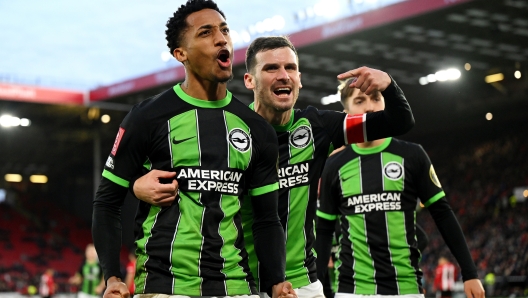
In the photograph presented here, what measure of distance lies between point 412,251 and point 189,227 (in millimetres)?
2616

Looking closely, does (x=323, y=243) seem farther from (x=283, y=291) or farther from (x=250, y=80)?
(x=283, y=291)

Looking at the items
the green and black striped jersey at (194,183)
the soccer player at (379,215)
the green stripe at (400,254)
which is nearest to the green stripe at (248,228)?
the green and black striped jersey at (194,183)

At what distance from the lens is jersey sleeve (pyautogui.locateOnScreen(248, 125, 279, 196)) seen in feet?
11.2

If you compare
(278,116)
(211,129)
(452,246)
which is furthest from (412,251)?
(211,129)

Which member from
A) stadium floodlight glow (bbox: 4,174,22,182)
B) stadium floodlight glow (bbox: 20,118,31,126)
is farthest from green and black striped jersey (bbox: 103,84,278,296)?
stadium floodlight glow (bbox: 4,174,22,182)

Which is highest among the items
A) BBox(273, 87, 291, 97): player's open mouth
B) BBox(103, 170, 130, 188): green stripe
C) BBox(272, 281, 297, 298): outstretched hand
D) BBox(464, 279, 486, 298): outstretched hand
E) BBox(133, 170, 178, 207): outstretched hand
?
BBox(273, 87, 291, 97): player's open mouth

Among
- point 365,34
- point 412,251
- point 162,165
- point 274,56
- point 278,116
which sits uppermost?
point 365,34

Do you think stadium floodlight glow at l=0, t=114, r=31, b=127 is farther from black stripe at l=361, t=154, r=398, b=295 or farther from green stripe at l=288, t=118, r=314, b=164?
green stripe at l=288, t=118, r=314, b=164

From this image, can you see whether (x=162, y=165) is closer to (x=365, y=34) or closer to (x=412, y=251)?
(x=412, y=251)

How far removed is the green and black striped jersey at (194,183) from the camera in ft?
10.3

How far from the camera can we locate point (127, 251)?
142ft

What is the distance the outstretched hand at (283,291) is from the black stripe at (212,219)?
0.97 feet

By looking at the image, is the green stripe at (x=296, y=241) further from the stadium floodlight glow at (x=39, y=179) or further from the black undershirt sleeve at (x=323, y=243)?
the stadium floodlight glow at (x=39, y=179)

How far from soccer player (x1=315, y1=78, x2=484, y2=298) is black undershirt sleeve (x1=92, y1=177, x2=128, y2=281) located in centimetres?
235
